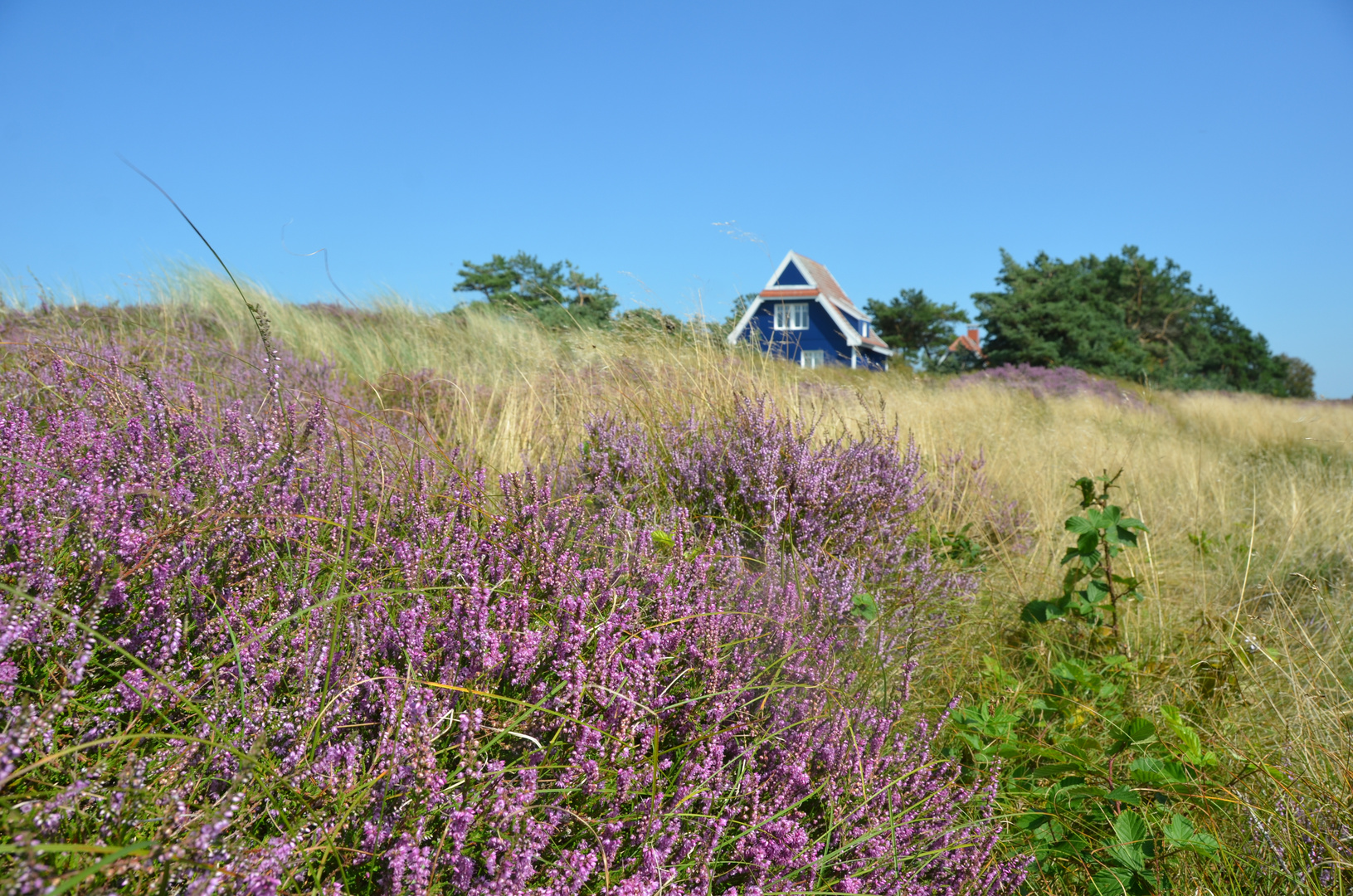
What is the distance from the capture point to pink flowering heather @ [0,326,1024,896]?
0.98 meters

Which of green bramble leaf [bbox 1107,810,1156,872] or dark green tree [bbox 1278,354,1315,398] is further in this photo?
dark green tree [bbox 1278,354,1315,398]

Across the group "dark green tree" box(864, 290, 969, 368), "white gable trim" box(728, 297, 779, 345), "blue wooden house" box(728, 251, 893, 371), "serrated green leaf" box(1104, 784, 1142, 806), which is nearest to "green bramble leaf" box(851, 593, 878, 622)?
"serrated green leaf" box(1104, 784, 1142, 806)

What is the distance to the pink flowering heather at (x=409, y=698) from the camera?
98 centimetres

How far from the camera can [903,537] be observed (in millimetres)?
2850

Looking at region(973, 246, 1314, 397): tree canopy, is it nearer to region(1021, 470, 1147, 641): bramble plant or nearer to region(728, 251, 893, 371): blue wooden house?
region(728, 251, 893, 371): blue wooden house

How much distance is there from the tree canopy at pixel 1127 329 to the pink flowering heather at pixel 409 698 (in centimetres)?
2532

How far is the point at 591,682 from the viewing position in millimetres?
1267

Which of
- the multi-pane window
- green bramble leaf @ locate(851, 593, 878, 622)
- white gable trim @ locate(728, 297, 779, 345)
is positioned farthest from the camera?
the multi-pane window

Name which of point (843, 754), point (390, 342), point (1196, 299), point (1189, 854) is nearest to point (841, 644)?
point (843, 754)

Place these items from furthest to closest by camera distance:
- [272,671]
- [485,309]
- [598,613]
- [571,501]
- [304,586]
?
[485,309] → [571,501] → [598,613] → [304,586] → [272,671]

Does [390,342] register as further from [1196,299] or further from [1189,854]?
[1196,299]

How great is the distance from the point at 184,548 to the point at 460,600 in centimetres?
53

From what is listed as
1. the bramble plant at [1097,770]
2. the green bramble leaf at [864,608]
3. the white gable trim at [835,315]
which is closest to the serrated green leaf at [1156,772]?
the bramble plant at [1097,770]

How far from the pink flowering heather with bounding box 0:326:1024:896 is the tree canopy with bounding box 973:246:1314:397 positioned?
25323 mm
